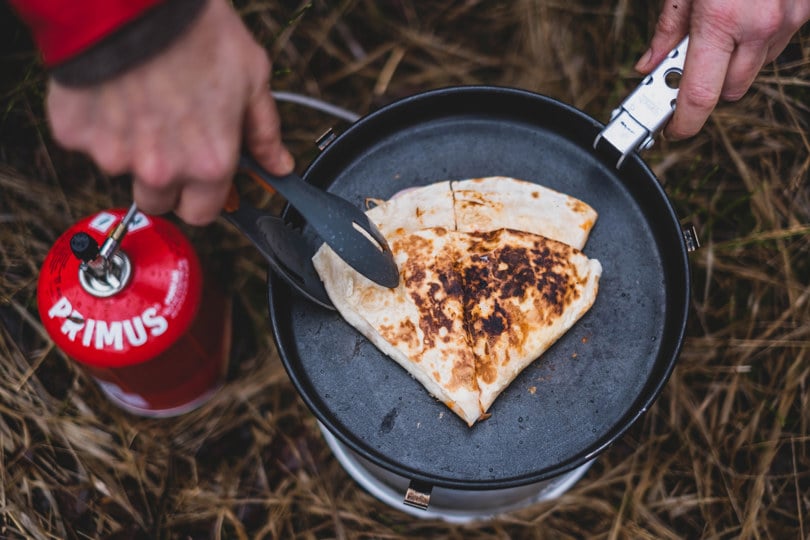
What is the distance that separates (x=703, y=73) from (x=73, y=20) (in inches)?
62.3

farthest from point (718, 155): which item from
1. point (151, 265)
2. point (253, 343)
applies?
point (151, 265)

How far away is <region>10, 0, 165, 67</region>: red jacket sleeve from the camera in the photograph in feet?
3.74

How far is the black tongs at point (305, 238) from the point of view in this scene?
1.53 metres

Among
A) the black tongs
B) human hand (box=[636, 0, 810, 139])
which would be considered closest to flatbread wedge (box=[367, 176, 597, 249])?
the black tongs

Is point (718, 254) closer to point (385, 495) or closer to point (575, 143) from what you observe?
point (575, 143)

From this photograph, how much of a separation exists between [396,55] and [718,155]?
168cm

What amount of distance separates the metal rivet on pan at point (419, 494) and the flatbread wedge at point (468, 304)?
0.24m

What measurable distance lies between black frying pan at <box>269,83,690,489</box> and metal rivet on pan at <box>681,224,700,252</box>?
0.03 metres

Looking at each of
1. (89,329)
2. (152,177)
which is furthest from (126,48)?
(89,329)

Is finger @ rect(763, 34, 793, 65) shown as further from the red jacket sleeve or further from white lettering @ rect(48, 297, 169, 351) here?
white lettering @ rect(48, 297, 169, 351)

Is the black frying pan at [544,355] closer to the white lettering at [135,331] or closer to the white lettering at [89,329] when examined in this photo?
the white lettering at [135,331]

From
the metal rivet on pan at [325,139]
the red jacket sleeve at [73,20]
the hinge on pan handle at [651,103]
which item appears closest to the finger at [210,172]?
the red jacket sleeve at [73,20]

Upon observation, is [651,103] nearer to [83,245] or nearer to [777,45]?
[777,45]

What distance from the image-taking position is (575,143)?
7.11 ft
